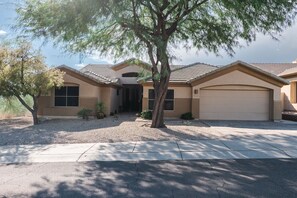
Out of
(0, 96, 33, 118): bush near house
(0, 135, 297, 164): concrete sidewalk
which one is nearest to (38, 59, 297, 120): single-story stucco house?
(0, 96, 33, 118): bush near house

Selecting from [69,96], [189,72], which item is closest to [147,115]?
[189,72]

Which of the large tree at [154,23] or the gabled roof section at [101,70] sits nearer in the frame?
the large tree at [154,23]

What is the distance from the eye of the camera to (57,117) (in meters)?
22.2

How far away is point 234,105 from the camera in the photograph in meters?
21.4

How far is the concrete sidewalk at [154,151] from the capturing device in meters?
9.27

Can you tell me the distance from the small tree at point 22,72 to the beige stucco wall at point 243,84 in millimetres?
10245

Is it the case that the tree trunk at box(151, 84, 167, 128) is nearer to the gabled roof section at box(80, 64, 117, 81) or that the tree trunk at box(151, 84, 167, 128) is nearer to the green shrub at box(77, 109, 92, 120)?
the green shrub at box(77, 109, 92, 120)

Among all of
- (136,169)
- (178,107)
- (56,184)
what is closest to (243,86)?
(178,107)

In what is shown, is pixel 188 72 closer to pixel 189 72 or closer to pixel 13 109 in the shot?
pixel 189 72

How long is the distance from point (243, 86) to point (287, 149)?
37.9 ft

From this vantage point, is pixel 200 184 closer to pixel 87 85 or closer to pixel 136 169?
pixel 136 169

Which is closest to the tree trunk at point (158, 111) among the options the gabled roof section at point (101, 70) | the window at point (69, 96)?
the window at point (69, 96)

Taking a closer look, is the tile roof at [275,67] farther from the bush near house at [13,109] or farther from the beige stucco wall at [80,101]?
the bush near house at [13,109]

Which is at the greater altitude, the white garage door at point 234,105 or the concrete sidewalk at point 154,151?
the white garage door at point 234,105
